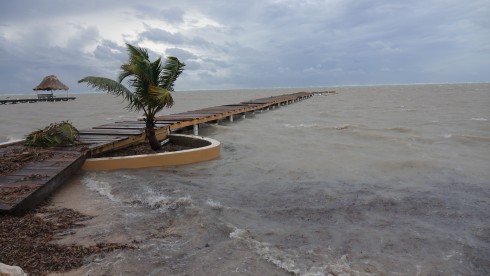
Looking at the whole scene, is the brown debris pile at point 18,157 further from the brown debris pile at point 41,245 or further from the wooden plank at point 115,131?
the wooden plank at point 115,131

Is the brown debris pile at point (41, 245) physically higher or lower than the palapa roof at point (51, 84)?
lower

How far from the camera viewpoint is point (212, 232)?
5051mm

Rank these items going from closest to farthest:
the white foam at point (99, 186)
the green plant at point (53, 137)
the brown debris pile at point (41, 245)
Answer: the brown debris pile at point (41, 245) → the white foam at point (99, 186) → the green plant at point (53, 137)

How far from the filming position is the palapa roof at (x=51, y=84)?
51562 millimetres

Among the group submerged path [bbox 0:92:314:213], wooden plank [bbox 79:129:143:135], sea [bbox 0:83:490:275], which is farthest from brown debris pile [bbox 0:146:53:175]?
wooden plank [bbox 79:129:143:135]

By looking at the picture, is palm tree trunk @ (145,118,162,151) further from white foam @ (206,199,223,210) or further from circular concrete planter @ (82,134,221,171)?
white foam @ (206,199,223,210)

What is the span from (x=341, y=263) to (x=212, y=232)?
1.67 m

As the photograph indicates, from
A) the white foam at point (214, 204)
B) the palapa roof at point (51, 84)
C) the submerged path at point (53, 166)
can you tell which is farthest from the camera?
the palapa roof at point (51, 84)

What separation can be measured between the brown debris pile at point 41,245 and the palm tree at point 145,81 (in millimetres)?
3664

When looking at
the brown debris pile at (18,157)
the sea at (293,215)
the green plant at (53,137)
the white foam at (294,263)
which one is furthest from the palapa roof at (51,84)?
the white foam at (294,263)

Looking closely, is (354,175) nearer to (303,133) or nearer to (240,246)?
(240,246)

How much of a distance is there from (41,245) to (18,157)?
376cm

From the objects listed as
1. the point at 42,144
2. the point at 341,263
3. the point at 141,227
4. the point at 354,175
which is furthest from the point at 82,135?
the point at 341,263

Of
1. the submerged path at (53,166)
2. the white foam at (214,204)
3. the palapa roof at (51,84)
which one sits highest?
the palapa roof at (51,84)
